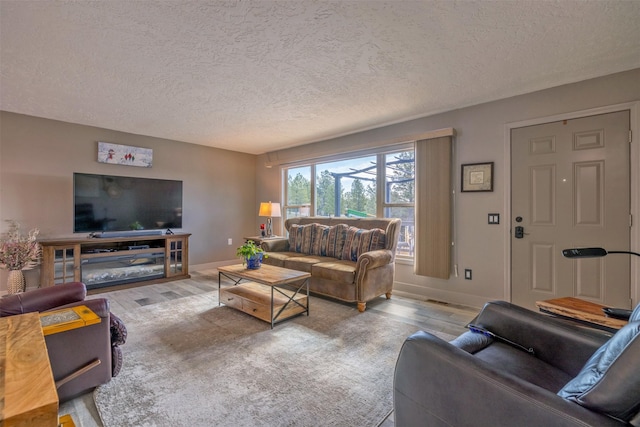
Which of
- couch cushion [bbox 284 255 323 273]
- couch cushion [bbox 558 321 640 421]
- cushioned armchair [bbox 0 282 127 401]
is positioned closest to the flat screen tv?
couch cushion [bbox 284 255 323 273]

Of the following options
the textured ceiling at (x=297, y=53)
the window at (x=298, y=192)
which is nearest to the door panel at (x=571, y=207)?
the textured ceiling at (x=297, y=53)

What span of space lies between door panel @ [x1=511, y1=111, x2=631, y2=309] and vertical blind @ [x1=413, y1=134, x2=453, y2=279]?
0.68 meters

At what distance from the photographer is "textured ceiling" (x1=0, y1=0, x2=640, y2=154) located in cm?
182

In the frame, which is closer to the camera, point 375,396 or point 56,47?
point 375,396

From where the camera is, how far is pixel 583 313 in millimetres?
1803

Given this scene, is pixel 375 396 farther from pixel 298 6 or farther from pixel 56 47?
pixel 56 47

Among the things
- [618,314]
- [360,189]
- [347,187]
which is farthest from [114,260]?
[618,314]

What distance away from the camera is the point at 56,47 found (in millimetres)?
2203

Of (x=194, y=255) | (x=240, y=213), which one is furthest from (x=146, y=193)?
(x=240, y=213)

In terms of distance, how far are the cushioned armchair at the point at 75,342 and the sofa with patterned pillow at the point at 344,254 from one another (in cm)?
210

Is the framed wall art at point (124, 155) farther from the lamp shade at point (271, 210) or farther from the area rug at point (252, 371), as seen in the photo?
the area rug at point (252, 371)

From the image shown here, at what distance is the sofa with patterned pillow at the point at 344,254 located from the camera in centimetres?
326

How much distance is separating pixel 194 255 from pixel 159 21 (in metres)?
4.27

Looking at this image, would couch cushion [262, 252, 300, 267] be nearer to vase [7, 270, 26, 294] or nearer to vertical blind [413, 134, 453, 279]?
vertical blind [413, 134, 453, 279]
